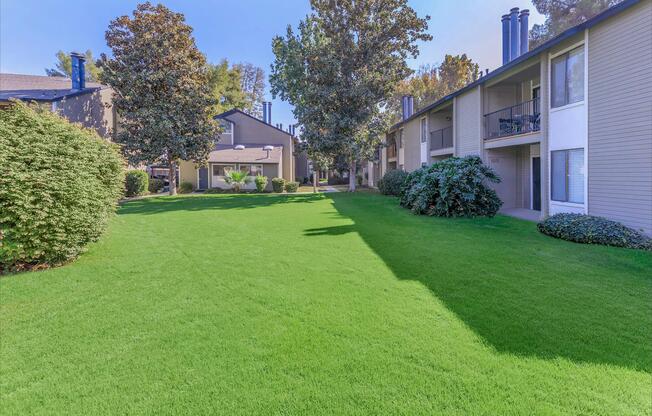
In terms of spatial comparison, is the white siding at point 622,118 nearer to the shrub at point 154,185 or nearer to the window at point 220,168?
the window at point 220,168

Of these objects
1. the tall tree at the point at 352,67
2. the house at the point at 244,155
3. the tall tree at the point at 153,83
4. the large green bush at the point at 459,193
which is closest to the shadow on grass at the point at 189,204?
the tall tree at the point at 153,83

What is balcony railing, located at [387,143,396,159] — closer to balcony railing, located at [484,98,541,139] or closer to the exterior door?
balcony railing, located at [484,98,541,139]

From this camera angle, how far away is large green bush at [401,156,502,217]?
13.5 meters

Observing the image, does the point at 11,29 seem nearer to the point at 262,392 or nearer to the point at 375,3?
the point at 375,3

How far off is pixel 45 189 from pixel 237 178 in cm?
2217

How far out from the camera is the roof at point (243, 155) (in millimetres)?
29859

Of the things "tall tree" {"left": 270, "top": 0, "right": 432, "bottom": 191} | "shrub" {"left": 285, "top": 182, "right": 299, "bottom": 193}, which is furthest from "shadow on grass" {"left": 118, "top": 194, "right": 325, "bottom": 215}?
"shrub" {"left": 285, "top": 182, "right": 299, "bottom": 193}

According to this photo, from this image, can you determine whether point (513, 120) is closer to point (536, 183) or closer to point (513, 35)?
point (536, 183)

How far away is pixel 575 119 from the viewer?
10758 millimetres

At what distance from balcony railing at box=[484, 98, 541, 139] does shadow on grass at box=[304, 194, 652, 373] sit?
18.3 feet

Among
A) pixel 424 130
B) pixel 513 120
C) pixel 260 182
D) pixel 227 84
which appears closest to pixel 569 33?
pixel 513 120

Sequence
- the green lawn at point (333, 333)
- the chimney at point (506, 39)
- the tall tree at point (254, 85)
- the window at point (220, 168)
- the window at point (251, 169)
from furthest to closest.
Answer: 1. the tall tree at point (254, 85)
2. the window at point (251, 169)
3. the window at point (220, 168)
4. the chimney at point (506, 39)
5. the green lawn at point (333, 333)

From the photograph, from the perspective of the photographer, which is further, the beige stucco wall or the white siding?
the beige stucco wall

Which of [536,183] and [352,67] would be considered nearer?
[536,183]
